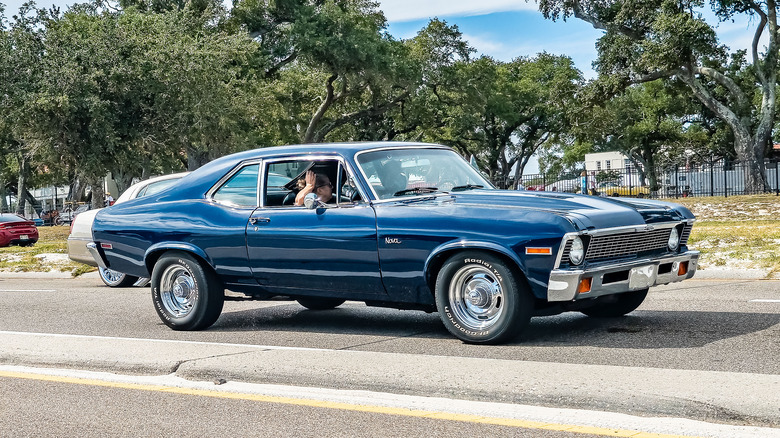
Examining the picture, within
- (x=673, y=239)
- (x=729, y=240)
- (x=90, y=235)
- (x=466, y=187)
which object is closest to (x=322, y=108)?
(x=90, y=235)

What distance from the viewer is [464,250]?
714 centimetres

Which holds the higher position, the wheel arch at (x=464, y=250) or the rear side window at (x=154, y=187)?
the rear side window at (x=154, y=187)

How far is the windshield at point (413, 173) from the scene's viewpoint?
25.9 feet

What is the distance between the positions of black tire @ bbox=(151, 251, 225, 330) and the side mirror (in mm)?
1376

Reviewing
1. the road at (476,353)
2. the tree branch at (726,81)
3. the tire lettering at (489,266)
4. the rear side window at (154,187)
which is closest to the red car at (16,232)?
the rear side window at (154,187)

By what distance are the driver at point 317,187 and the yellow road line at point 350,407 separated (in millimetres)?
2454

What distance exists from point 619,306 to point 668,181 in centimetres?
3323

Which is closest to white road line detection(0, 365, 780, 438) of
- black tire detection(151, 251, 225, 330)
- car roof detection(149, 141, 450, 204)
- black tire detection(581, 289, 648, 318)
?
black tire detection(151, 251, 225, 330)

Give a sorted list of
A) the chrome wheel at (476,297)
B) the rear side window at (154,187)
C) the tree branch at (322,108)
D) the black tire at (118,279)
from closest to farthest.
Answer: the chrome wheel at (476,297) → the rear side window at (154,187) → the black tire at (118,279) → the tree branch at (322,108)

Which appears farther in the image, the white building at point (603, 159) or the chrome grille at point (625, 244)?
the white building at point (603, 159)

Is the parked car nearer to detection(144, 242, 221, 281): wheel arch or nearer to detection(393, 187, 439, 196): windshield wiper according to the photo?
detection(144, 242, 221, 281): wheel arch

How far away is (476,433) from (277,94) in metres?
42.4

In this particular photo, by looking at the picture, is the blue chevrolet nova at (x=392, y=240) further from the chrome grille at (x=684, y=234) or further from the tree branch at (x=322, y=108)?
the tree branch at (x=322, y=108)

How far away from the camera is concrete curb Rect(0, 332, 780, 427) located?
4.94 m
